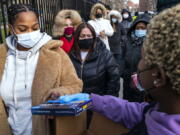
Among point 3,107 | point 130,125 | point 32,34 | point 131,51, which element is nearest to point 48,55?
point 32,34

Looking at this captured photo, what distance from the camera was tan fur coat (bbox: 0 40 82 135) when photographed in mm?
1819

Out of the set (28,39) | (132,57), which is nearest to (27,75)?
(28,39)

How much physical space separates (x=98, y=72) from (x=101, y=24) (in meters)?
2.93

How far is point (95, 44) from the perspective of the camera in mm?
2963

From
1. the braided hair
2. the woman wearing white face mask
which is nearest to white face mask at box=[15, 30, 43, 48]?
the woman wearing white face mask

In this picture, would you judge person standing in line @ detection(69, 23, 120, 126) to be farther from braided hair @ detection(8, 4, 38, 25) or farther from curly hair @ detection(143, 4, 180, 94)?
curly hair @ detection(143, 4, 180, 94)

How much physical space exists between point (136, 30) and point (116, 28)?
3.13 metres

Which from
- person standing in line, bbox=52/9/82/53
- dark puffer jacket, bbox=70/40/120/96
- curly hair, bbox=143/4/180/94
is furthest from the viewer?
person standing in line, bbox=52/9/82/53

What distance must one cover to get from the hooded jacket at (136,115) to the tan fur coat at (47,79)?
0.37 metres

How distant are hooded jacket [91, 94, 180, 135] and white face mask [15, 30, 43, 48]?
0.70 meters

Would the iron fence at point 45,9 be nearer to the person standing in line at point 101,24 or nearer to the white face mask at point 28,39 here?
the person standing in line at point 101,24

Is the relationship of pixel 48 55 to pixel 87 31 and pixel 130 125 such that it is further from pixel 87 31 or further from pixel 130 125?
pixel 87 31

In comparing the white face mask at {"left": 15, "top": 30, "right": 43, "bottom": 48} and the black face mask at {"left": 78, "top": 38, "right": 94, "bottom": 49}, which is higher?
the white face mask at {"left": 15, "top": 30, "right": 43, "bottom": 48}

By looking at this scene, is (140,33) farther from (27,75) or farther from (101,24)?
(101,24)
